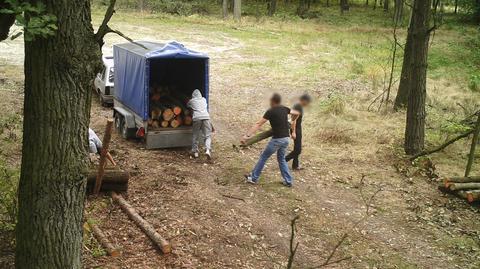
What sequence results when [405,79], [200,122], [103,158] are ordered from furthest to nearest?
[405,79] < [200,122] < [103,158]

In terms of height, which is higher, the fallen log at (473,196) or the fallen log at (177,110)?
the fallen log at (177,110)

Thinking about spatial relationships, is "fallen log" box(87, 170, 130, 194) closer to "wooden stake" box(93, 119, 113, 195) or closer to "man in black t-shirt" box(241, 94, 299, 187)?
"wooden stake" box(93, 119, 113, 195)

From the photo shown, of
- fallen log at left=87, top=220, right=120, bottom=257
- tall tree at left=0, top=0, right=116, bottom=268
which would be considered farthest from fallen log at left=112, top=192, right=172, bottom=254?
tall tree at left=0, top=0, right=116, bottom=268

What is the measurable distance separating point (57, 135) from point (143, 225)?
349cm

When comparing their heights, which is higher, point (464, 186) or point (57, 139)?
point (57, 139)

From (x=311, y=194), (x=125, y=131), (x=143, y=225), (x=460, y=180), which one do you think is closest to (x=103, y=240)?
(x=143, y=225)

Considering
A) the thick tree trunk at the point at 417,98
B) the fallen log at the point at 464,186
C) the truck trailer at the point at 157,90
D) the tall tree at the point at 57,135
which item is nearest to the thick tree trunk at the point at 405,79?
the thick tree trunk at the point at 417,98

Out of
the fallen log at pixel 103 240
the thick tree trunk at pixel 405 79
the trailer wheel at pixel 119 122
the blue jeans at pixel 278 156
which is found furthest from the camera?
the thick tree trunk at pixel 405 79

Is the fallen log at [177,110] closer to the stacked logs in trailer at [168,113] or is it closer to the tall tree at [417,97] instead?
the stacked logs in trailer at [168,113]

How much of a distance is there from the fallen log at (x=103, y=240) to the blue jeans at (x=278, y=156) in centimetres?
383

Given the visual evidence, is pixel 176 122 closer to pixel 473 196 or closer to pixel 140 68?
pixel 140 68

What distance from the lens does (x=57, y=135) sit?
461 centimetres

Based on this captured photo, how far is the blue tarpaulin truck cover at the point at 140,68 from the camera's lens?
38.1 feet

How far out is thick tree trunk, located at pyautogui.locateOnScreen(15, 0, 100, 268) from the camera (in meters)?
4.43
